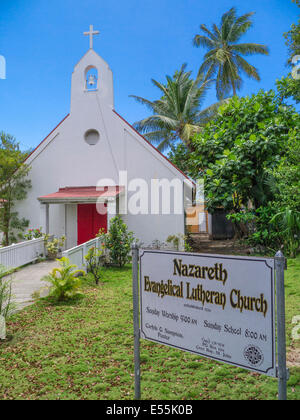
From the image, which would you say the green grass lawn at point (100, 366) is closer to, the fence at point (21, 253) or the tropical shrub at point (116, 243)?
the fence at point (21, 253)

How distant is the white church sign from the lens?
2.47 m

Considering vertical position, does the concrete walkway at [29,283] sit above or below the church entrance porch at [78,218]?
below

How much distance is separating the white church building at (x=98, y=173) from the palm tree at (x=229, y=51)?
44.2 feet

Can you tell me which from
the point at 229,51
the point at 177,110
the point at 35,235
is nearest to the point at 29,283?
the point at 35,235

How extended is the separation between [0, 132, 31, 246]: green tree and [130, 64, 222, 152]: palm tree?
10.9 m

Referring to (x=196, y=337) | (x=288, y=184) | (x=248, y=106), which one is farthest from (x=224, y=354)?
(x=248, y=106)

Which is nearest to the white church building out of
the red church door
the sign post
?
the red church door

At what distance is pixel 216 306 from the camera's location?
2734 mm

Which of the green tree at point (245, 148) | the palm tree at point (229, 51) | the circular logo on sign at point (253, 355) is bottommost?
the circular logo on sign at point (253, 355)

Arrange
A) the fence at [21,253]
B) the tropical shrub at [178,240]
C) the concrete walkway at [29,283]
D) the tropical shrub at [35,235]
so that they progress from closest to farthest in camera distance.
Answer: the concrete walkway at [29,283] < the fence at [21,253] < the tropical shrub at [35,235] < the tropical shrub at [178,240]

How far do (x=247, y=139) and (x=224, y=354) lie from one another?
447 inches

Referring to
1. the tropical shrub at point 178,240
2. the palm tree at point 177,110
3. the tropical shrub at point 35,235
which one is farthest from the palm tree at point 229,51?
the tropical shrub at point 35,235

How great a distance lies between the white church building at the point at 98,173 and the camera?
13.9 meters

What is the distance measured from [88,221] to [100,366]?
35.4 ft
